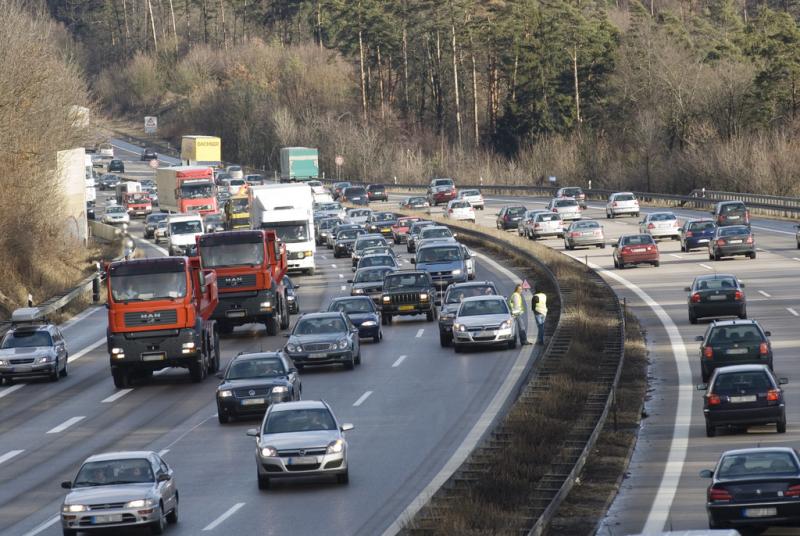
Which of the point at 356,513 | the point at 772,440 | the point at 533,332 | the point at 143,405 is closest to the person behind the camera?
the point at 356,513

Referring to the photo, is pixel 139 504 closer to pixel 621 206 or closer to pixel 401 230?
pixel 401 230

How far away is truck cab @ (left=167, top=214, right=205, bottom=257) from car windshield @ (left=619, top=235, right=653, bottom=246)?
22646mm

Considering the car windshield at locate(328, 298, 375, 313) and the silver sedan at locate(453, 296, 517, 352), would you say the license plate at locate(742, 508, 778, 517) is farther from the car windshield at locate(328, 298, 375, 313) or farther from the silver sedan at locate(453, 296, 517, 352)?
the car windshield at locate(328, 298, 375, 313)

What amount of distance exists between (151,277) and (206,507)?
14.4 m

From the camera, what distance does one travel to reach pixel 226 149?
170 m

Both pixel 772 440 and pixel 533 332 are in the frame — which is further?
pixel 533 332

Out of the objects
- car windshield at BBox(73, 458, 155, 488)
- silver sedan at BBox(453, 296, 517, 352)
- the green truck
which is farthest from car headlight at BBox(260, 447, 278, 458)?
the green truck

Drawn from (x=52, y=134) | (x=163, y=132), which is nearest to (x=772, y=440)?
(x=52, y=134)

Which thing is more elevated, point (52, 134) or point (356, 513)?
point (52, 134)

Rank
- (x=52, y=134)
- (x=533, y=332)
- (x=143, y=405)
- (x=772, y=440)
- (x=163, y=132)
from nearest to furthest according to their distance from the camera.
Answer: (x=772, y=440) → (x=143, y=405) → (x=533, y=332) → (x=52, y=134) → (x=163, y=132)

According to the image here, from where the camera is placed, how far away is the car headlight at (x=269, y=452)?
23656 millimetres

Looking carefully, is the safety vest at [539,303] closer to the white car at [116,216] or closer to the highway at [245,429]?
the highway at [245,429]

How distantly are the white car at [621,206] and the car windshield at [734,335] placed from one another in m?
54.7

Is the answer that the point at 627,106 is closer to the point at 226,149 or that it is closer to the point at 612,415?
the point at 226,149
